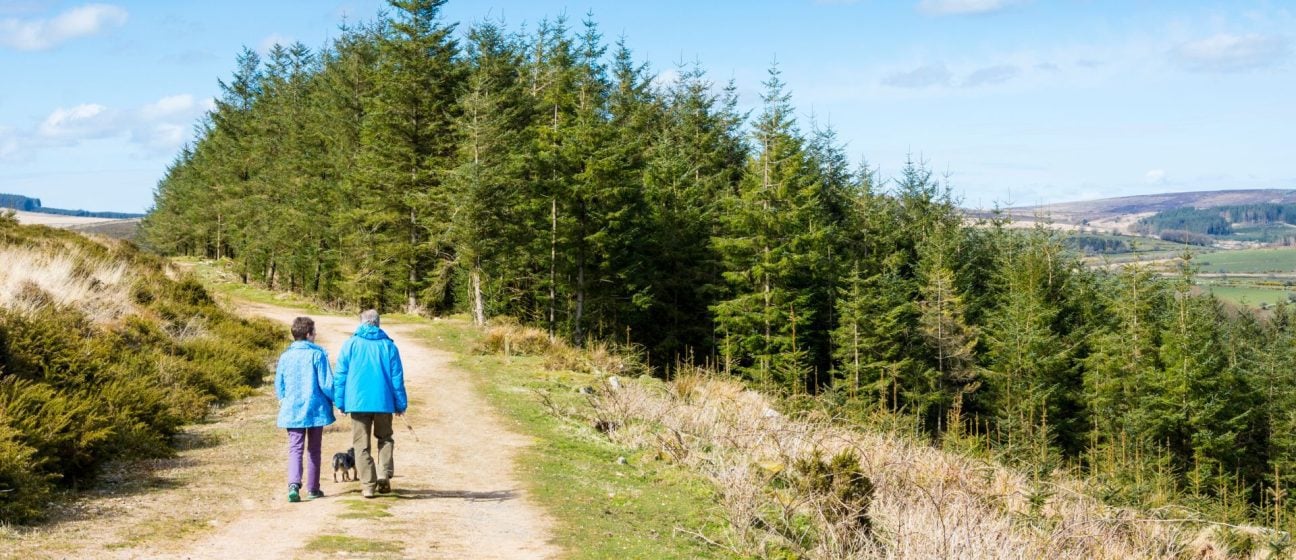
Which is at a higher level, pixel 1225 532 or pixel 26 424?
pixel 26 424

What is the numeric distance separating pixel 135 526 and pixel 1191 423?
41908 mm

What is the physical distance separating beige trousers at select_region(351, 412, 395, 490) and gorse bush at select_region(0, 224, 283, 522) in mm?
2406

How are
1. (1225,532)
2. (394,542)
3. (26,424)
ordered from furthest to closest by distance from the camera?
1. (1225,532)
2. (26,424)
3. (394,542)

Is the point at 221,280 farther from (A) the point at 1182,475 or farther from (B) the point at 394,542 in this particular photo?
(A) the point at 1182,475

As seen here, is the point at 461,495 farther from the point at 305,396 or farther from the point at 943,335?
the point at 943,335

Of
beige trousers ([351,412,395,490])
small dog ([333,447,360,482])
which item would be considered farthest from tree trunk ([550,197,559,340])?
beige trousers ([351,412,395,490])

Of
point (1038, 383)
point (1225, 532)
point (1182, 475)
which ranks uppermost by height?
point (1225, 532)

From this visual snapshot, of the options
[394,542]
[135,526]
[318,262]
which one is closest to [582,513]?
[394,542]

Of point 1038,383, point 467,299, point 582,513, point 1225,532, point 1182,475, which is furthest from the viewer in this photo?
point 1038,383

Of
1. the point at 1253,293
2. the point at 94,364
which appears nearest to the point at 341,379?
the point at 94,364

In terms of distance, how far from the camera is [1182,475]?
1485 inches

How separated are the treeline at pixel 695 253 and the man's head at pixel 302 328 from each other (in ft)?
59.9

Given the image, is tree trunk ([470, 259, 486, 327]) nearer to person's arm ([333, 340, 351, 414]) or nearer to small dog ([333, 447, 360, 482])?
small dog ([333, 447, 360, 482])

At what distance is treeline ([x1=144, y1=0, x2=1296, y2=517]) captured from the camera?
3200 centimetres
